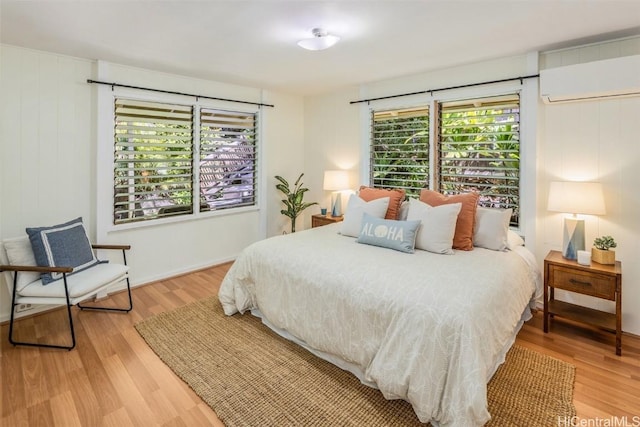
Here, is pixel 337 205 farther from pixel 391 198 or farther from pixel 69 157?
pixel 69 157

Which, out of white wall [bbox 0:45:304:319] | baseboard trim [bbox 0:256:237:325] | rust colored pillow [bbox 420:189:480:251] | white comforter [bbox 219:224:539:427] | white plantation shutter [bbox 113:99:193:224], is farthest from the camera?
white plantation shutter [bbox 113:99:193:224]

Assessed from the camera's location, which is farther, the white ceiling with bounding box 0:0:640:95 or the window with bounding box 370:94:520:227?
the window with bounding box 370:94:520:227

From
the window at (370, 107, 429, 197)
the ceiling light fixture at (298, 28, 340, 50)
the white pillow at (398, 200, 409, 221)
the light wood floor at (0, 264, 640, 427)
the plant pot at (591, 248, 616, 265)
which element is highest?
the ceiling light fixture at (298, 28, 340, 50)

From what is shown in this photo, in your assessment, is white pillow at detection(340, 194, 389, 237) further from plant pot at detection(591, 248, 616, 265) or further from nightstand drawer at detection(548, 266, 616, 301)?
plant pot at detection(591, 248, 616, 265)

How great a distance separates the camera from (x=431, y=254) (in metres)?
2.67

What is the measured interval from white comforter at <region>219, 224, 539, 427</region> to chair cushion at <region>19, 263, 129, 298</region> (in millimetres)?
975

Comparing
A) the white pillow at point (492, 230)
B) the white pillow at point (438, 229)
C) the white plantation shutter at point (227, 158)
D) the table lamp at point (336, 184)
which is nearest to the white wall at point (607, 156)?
the white pillow at point (492, 230)

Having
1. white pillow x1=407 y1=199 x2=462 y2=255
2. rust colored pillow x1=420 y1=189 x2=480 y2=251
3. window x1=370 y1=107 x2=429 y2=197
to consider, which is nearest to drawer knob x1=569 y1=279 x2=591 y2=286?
rust colored pillow x1=420 y1=189 x2=480 y2=251

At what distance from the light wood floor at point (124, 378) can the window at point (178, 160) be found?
1.36 m

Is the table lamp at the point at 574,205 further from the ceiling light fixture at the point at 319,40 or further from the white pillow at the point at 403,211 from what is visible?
the ceiling light fixture at the point at 319,40

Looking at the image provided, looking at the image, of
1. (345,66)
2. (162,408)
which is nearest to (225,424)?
(162,408)

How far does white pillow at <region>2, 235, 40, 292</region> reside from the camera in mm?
2656

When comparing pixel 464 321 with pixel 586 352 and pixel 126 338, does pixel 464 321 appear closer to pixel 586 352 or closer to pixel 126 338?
pixel 586 352

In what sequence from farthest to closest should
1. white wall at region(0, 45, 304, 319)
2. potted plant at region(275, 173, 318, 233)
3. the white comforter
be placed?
potted plant at region(275, 173, 318, 233)
white wall at region(0, 45, 304, 319)
the white comforter
